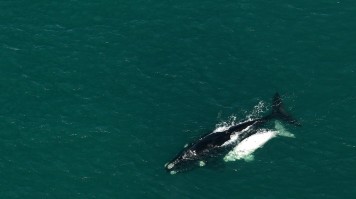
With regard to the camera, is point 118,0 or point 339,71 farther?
point 118,0

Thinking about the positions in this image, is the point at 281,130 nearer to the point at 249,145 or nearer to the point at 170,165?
the point at 249,145

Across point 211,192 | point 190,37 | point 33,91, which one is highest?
point 190,37

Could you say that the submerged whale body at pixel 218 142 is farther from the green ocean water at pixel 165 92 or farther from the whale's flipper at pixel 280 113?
the green ocean water at pixel 165 92

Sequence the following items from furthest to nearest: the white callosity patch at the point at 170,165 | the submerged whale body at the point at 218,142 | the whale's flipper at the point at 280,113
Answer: the whale's flipper at the point at 280,113 → the submerged whale body at the point at 218,142 → the white callosity patch at the point at 170,165

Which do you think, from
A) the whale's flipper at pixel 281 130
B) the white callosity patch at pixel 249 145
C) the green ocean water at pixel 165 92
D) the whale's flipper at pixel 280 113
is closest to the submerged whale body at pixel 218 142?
the whale's flipper at pixel 280 113

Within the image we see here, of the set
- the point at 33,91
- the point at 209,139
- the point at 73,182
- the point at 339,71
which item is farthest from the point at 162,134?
the point at 339,71

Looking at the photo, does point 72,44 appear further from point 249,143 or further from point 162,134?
point 249,143
